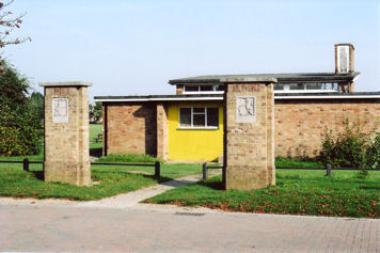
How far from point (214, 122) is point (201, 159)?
1.90 metres

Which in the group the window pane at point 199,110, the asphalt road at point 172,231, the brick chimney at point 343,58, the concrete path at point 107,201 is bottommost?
the asphalt road at point 172,231

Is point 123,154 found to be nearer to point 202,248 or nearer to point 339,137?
point 339,137

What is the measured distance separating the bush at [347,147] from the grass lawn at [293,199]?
8.53 m

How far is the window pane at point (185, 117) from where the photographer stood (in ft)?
91.7

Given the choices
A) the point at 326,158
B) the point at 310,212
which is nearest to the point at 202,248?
the point at 310,212

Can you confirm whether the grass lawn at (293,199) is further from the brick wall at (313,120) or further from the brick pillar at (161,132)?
the brick pillar at (161,132)

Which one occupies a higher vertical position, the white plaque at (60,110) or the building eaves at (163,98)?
the building eaves at (163,98)

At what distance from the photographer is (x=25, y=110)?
32500 mm

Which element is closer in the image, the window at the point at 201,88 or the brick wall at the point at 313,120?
the brick wall at the point at 313,120

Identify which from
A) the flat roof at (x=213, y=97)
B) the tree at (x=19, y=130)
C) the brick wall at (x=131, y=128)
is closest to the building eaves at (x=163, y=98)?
the flat roof at (x=213, y=97)

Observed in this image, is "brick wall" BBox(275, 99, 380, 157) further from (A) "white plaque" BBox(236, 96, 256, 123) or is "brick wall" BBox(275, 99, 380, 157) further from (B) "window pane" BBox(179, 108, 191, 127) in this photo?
(A) "white plaque" BBox(236, 96, 256, 123)

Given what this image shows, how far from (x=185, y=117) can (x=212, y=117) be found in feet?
4.54

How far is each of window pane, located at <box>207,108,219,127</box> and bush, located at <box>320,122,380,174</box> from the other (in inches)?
210

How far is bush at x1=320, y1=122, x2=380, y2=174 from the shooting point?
76.0 ft
